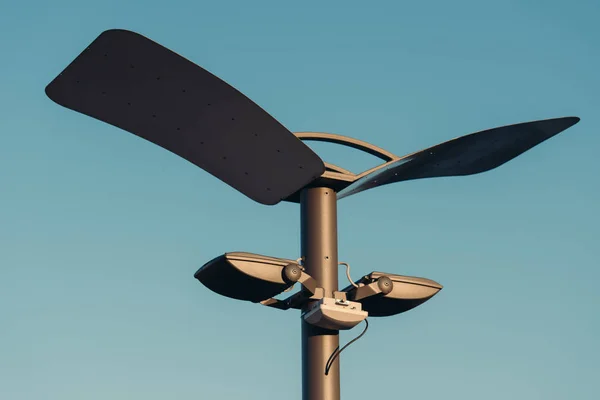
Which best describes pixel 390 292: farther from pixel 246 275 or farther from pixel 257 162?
pixel 257 162

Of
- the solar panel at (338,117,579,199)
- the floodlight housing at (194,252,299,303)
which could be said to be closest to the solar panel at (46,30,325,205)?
the floodlight housing at (194,252,299,303)

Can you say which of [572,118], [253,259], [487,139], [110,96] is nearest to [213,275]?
[253,259]

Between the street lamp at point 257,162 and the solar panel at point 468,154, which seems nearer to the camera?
the street lamp at point 257,162

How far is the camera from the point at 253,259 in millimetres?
9305

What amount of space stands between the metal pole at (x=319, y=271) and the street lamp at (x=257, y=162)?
1cm

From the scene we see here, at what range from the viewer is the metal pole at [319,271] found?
9664 mm

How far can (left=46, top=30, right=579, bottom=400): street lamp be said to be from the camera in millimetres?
9227

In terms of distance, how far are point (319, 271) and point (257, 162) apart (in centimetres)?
128

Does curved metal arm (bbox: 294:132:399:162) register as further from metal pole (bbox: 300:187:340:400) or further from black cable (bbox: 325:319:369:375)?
black cable (bbox: 325:319:369:375)

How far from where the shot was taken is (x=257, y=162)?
9719 millimetres

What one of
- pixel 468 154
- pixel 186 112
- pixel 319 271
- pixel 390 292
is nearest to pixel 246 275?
pixel 319 271

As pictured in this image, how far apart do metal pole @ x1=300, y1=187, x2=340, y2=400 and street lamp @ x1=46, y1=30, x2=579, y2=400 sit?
1 centimetres

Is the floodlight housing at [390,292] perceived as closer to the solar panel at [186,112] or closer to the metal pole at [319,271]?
the metal pole at [319,271]

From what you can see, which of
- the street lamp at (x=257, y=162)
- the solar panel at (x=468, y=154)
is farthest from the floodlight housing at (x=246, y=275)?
the solar panel at (x=468, y=154)
